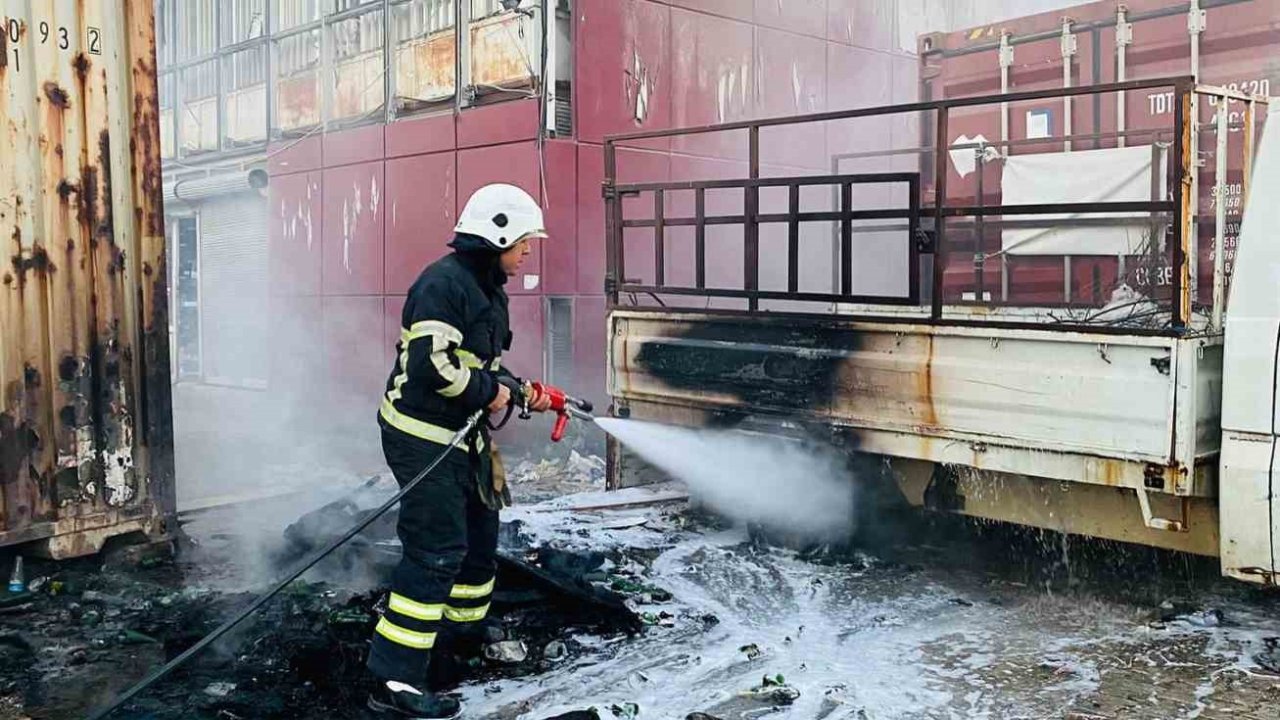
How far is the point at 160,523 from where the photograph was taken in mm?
6102

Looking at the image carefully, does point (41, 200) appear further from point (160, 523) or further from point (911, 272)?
point (911, 272)

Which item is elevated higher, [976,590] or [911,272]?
[911,272]

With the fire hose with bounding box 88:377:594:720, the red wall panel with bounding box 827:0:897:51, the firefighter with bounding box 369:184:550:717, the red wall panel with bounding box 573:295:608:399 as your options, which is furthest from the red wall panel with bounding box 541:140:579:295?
the firefighter with bounding box 369:184:550:717

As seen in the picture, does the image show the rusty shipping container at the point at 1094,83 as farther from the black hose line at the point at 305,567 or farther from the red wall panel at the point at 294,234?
the red wall panel at the point at 294,234

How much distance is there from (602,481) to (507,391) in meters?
4.50

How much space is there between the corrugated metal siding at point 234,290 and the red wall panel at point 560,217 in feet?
18.3

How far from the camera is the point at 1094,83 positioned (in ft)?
22.0

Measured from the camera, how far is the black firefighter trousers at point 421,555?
4.06 m

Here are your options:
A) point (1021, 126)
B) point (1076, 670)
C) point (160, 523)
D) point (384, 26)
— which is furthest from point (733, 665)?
point (384, 26)

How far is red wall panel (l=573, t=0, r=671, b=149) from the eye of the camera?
948 centimetres

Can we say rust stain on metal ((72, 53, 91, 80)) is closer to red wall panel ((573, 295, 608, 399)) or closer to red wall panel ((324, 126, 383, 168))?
red wall panel ((573, 295, 608, 399))

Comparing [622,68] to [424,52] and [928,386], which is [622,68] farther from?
[928,386]

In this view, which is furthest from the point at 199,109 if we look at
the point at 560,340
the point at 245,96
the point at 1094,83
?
A: the point at 1094,83

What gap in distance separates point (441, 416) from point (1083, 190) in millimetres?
3891
